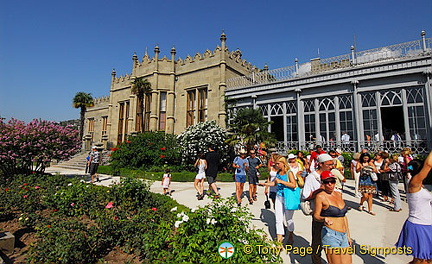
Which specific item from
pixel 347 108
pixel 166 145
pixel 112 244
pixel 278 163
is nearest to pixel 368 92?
pixel 347 108

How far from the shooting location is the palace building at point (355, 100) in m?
11.9

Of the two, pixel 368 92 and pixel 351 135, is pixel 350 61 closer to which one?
pixel 368 92

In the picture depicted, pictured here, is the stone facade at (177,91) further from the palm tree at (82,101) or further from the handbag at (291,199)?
the handbag at (291,199)

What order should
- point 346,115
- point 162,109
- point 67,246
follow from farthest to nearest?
point 162,109 → point 346,115 → point 67,246

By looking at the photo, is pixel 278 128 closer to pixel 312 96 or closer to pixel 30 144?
pixel 312 96

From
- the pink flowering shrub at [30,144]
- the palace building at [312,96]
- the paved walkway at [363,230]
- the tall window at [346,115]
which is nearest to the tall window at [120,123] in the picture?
the palace building at [312,96]

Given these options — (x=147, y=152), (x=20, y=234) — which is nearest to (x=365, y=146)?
(x=147, y=152)

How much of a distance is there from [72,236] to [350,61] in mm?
16539

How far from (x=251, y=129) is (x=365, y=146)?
21.8ft

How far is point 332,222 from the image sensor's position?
3018mm

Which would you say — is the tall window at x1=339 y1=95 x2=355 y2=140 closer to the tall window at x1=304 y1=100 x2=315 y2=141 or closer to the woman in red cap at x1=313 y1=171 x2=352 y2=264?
the tall window at x1=304 y1=100 x2=315 y2=141

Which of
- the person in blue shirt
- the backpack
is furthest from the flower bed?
the backpack

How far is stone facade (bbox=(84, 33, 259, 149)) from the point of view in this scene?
64.4ft

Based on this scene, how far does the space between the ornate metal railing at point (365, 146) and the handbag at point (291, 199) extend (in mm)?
10191
